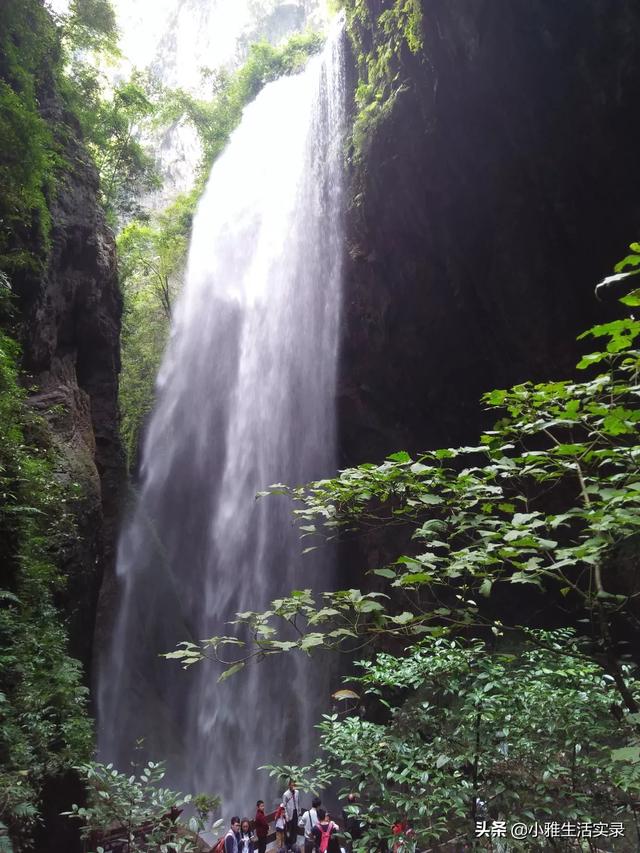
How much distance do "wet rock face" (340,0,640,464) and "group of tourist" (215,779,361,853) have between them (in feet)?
22.8

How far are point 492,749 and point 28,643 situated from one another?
4448 mm

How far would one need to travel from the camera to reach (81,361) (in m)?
11.6

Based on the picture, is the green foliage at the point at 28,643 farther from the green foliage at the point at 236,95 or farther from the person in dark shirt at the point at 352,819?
the green foliage at the point at 236,95

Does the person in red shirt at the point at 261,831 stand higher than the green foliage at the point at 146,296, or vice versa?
the green foliage at the point at 146,296

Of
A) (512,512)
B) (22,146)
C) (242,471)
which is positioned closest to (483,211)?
(22,146)

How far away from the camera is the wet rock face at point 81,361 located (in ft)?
28.3

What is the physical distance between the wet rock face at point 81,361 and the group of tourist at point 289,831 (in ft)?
12.0

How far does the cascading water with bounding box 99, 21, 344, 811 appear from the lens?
39.7 ft

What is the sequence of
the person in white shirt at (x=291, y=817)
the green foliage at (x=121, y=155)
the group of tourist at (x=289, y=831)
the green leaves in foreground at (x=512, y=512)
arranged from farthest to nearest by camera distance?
the green foliage at (x=121, y=155)
the person in white shirt at (x=291, y=817)
the group of tourist at (x=289, y=831)
the green leaves in foreground at (x=512, y=512)

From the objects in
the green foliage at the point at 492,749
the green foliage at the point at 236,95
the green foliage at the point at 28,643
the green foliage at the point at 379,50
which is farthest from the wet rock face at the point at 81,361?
the green foliage at the point at 236,95

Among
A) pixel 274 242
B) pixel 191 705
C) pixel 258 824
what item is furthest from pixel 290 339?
pixel 258 824

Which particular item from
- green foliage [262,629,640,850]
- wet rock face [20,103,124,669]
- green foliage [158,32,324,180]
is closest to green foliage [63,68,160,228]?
green foliage [158,32,324,180]

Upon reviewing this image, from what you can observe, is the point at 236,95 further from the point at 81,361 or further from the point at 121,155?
the point at 81,361

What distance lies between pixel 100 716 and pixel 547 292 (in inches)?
471
